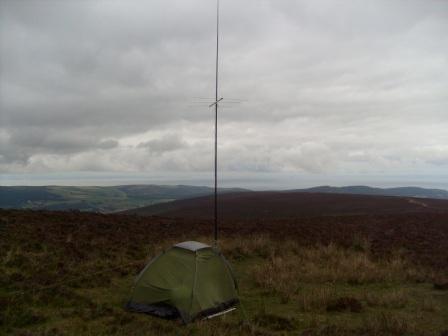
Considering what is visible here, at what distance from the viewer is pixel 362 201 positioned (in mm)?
44688

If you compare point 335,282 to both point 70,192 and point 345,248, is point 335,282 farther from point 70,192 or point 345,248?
point 70,192

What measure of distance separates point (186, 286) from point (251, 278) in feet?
14.8

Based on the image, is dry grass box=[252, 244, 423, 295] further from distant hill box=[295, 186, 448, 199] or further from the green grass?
distant hill box=[295, 186, 448, 199]

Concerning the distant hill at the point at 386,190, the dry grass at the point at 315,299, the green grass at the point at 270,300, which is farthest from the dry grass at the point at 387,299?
the distant hill at the point at 386,190

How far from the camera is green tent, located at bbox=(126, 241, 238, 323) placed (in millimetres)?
9336

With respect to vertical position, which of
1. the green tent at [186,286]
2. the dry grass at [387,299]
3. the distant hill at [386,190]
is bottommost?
the dry grass at [387,299]

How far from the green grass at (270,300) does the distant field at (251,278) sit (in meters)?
0.03

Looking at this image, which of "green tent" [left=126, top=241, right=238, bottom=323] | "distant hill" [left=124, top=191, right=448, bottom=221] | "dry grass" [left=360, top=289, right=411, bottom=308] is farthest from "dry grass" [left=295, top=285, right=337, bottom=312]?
"distant hill" [left=124, top=191, right=448, bottom=221]

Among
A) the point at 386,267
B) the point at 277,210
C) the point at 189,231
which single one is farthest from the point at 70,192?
the point at 386,267

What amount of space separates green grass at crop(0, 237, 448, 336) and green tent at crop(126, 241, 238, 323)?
1.27 feet

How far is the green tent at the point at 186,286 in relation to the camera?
9.34 meters

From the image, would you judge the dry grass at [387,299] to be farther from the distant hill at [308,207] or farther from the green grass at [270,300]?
the distant hill at [308,207]

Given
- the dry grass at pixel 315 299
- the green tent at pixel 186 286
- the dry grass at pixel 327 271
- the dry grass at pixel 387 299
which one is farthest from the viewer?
the dry grass at pixel 327 271

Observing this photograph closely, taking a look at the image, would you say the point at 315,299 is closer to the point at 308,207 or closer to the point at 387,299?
the point at 387,299
